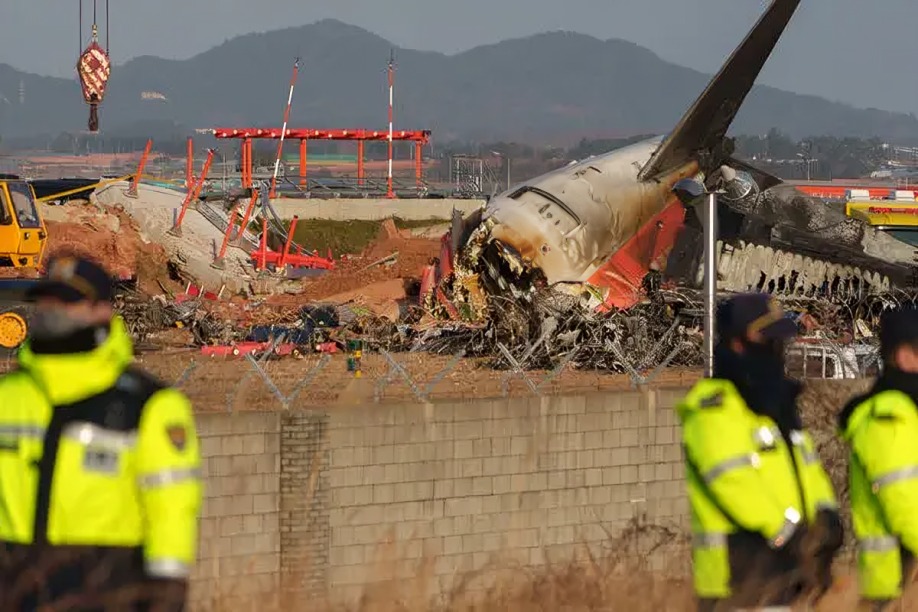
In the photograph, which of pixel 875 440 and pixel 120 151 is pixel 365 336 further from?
pixel 120 151

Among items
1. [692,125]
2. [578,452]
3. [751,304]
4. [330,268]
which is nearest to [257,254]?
[330,268]

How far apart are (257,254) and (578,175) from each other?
1655 centimetres

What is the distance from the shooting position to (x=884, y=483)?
7551 mm

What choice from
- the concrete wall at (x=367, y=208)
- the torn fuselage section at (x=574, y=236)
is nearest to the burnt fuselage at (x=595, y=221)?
the torn fuselage section at (x=574, y=236)

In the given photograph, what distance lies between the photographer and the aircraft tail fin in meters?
29.0

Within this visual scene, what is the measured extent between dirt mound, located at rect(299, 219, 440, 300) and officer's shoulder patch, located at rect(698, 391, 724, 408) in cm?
2939

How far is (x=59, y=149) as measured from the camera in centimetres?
17888

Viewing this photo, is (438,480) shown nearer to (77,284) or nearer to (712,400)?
(712,400)

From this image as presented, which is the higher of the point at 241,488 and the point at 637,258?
the point at 637,258

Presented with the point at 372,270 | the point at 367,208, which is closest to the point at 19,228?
the point at 372,270

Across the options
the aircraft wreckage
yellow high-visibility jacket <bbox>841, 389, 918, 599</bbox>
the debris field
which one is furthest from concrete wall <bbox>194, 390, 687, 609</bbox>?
the aircraft wreckage

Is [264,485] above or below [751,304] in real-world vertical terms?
below

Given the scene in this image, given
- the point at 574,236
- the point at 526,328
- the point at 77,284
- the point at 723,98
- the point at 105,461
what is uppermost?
the point at 723,98

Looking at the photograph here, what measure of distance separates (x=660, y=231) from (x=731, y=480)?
77.0 ft
